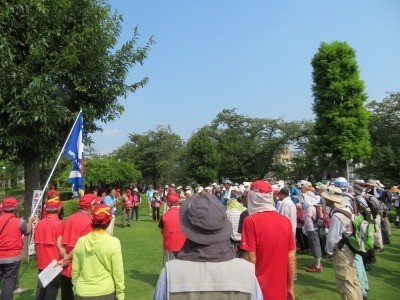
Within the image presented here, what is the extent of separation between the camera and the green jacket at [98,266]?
384 cm

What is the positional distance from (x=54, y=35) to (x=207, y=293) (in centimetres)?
802

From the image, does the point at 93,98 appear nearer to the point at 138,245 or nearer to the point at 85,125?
the point at 85,125

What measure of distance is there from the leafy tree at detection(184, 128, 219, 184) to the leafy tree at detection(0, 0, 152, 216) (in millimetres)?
31070

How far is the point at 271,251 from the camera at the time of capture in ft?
12.3

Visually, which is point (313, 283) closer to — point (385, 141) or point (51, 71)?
point (51, 71)

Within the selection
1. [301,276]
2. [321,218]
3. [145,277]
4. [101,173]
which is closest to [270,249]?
[301,276]

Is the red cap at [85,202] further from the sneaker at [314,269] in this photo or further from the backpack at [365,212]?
the sneaker at [314,269]

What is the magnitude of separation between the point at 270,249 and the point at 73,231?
277 centimetres

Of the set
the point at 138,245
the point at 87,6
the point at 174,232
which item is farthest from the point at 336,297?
the point at 87,6

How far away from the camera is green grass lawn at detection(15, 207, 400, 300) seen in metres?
6.91

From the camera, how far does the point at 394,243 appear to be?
1198cm

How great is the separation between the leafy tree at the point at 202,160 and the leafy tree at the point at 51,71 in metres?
31.1

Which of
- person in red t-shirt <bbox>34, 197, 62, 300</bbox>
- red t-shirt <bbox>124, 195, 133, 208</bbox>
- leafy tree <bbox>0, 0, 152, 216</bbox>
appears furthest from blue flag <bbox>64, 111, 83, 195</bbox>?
red t-shirt <bbox>124, 195, 133, 208</bbox>

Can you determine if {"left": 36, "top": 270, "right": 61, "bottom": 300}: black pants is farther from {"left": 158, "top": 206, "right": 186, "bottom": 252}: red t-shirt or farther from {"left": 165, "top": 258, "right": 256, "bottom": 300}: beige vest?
{"left": 165, "top": 258, "right": 256, "bottom": 300}: beige vest
